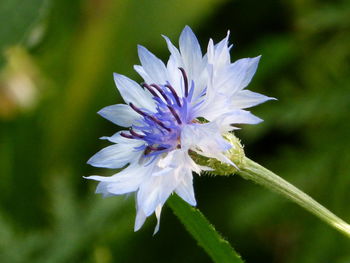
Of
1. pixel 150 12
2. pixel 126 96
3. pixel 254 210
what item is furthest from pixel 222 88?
pixel 150 12

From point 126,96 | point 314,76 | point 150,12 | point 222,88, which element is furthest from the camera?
point 150,12

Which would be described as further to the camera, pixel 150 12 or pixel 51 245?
pixel 150 12

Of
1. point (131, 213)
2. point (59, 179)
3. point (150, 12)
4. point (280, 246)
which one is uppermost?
point (150, 12)

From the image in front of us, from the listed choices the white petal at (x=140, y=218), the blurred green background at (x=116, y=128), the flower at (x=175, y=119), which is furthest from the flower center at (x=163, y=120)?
the blurred green background at (x=116, y=128)

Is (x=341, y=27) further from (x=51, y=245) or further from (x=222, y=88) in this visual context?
(x=222, y=88)

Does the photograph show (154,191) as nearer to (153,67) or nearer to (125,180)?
(125,180)

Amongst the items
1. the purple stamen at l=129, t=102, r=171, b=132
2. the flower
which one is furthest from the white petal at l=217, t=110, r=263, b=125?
the purple stamen at l=129, t=102, r=171, b=132

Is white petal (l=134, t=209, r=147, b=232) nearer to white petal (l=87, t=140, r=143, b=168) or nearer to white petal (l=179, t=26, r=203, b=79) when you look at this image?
white petal (l=87, t=140, r=143, b=168)
